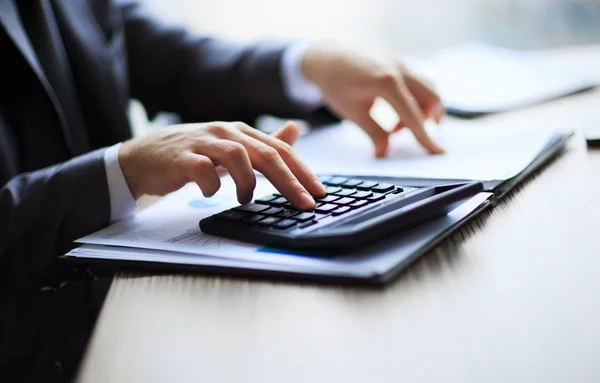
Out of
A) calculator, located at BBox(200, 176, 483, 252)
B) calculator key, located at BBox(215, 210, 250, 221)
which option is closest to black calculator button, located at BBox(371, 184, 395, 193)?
calculator, located at BBox(200, 176, 483, 252)

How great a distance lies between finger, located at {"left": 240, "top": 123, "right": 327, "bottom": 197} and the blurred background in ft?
3.11

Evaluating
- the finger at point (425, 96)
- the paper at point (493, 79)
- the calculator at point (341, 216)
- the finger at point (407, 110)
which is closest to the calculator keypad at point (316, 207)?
the calculator at point (341, 216)

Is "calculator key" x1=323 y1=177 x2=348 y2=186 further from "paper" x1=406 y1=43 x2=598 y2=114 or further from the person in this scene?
"paper" x1=406 y1=43 x2=598 y2=114

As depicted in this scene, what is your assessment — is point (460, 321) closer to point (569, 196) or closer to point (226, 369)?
point (226, 369)

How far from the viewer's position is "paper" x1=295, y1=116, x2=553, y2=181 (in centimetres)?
68

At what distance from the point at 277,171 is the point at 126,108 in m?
0.50

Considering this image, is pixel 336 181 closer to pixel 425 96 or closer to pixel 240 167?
pixel 240 167

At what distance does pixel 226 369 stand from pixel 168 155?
280 mm

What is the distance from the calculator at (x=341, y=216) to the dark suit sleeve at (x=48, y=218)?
132 mm

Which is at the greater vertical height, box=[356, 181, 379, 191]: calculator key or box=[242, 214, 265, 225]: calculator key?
box=[242, 214, 265, 225]: calculator key

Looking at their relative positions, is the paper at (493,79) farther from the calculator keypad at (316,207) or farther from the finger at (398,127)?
the calculator keypad at (316,207)

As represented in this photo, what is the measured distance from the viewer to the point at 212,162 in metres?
0.58

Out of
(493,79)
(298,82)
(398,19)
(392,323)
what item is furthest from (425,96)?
(398,19)

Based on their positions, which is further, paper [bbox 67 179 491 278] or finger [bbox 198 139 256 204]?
finger [bbox 198 139 256 204]
